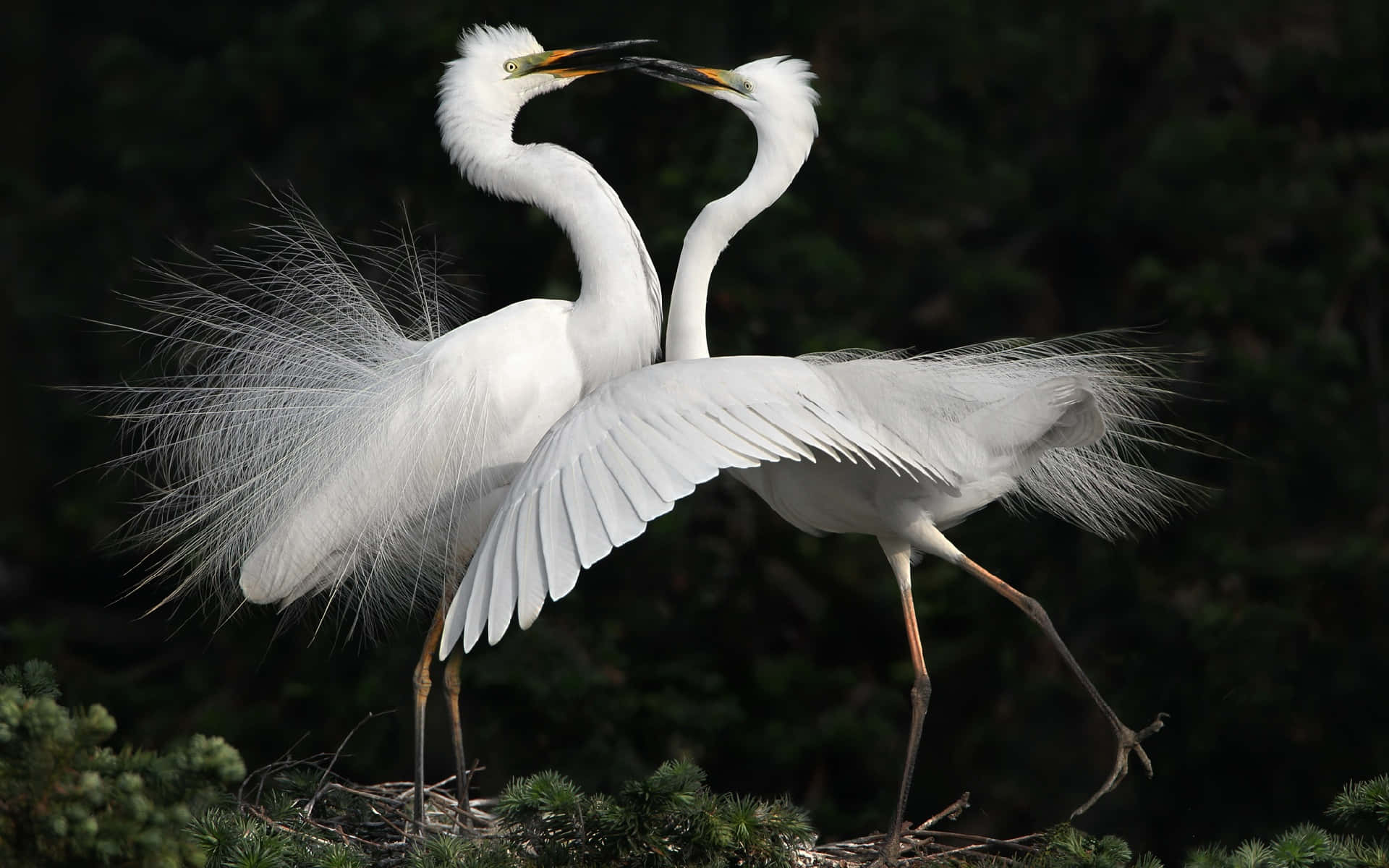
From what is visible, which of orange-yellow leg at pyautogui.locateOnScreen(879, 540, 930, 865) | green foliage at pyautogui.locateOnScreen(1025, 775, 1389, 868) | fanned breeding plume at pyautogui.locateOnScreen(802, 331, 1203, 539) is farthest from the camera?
orange-yellow leg at pyautogui.locateOnScreen(879, 540, 930, 865)

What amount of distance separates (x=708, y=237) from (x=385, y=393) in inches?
30.6

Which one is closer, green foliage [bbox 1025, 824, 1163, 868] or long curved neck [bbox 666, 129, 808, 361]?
green foliage [bbox 1025, 824, 1163, 868]

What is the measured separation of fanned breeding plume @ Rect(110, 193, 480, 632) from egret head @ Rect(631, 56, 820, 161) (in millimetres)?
884

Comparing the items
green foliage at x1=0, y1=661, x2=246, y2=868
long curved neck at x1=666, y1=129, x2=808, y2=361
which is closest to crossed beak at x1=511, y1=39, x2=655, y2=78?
long curved neck at x1=666, y1=129, x2=808, y2=361

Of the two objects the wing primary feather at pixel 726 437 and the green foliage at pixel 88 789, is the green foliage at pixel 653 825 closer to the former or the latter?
the wing primary feather at pixel 726 437

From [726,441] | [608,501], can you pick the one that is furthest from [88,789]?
[726,441]

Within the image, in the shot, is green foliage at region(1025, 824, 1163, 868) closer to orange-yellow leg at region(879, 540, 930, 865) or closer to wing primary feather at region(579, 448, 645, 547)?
orange-yellow leg at region(879, 540, 930, 865)

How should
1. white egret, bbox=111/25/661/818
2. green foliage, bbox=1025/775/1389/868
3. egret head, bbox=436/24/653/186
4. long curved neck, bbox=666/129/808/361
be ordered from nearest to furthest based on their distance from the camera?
green foliage, bbox=1025/775/1389/868 < white egret, bbox=111/25/661/818 < long curved neck, bbox=666/129/808/361 < egret head, bbox=436/24/653/186

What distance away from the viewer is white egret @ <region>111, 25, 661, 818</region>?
3113mm

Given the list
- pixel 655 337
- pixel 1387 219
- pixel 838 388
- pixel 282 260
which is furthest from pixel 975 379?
pixel 1387 219

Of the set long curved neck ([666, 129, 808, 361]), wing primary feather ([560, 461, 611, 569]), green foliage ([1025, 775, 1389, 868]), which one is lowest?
green foliage ([1025, 775, 1389, 868])

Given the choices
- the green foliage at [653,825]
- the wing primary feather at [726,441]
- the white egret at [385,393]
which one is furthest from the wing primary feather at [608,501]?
the white egret at [385,393]

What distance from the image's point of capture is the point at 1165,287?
18.1 feet

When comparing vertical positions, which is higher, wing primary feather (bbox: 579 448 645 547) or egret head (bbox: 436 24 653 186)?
egret head (bbox: 436 24 653 186)
